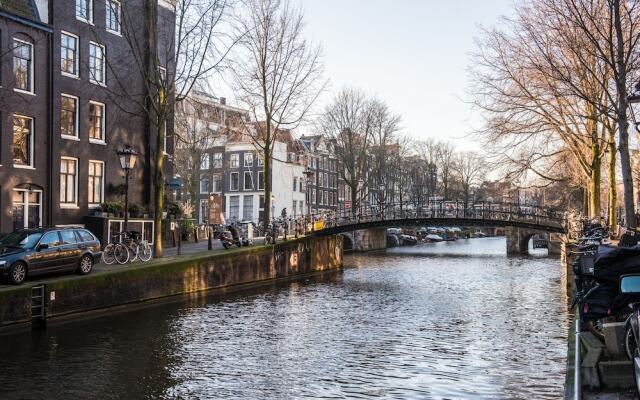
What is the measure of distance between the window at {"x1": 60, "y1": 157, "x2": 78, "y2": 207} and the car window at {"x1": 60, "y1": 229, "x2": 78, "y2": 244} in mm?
8662

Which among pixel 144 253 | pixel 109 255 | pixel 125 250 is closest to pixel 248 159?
pixel 144 253

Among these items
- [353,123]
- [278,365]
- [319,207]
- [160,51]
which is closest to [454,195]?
[319,207]

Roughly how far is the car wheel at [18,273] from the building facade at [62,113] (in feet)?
24.5

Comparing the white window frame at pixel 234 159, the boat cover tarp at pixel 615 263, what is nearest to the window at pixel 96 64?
the boat cover tarp at pixel 615 263

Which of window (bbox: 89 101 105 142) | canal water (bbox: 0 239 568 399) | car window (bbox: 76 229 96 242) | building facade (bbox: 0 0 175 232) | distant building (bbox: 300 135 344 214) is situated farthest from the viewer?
distant building (bbox: 300 135 344 214)

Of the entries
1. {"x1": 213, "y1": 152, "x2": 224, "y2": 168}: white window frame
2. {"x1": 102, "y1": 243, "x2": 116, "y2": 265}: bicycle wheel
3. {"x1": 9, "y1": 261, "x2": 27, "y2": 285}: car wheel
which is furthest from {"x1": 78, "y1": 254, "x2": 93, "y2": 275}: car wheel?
{"x1": 213, "y1": 152, "x2": 224, "y2": 168}: white window frame

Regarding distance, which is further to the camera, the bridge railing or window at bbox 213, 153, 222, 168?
window at bbox 213, 153, 222, 168

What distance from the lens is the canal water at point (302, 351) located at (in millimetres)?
10945

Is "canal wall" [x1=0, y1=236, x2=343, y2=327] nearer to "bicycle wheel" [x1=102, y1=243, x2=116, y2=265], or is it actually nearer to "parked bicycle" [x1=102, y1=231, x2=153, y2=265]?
"parked bicycle" [x1=102, y1=231, x2=153, y2=265]

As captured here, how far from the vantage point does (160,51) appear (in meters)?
33.7

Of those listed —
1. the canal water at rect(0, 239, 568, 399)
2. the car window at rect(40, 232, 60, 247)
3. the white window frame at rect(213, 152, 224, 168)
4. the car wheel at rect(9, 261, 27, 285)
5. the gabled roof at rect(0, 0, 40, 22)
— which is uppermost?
the gabled roof at rect(0, 0, 40, 22)

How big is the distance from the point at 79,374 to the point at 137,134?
21460 mm

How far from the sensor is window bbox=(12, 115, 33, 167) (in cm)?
2538

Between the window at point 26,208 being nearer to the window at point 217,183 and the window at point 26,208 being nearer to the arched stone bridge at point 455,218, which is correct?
the arched stone bridge at point 455,218
